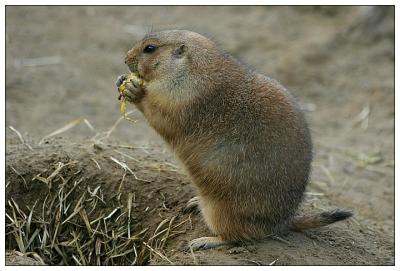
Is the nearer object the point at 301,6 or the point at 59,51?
the point at 59,51

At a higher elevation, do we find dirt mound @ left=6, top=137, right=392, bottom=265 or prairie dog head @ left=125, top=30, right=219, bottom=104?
prairie dog head @ left=125, top=30, right=219, bottom=104

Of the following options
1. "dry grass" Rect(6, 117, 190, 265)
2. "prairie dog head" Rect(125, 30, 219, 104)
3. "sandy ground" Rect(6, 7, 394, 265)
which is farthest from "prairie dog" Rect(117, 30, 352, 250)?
"dry grass" Rect(6, 117, 190, 265)

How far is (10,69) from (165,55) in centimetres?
541

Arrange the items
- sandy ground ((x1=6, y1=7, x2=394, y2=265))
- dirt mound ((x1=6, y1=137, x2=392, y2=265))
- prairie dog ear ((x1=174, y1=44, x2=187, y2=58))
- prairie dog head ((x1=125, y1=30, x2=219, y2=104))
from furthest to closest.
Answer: sandy ground ((x1=6, y1=7, x2=394, y2=265)), dirt mound ((x1=6, y1=137, x2=392, y2=265)), prairie dog ear ((x1=174, y1=44, x2=187, y2=58)), prairie dog head ((x1=125, y1=30, x2=219, y2=104))

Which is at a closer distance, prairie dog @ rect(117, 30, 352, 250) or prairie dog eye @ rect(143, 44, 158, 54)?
prairie dog @ rect(117, 30, 352, 250)

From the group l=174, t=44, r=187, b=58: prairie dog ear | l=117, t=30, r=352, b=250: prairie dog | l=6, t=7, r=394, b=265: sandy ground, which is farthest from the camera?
l=6, t=7, r=394, b=265: sandy ground

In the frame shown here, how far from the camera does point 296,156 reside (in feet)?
15.9

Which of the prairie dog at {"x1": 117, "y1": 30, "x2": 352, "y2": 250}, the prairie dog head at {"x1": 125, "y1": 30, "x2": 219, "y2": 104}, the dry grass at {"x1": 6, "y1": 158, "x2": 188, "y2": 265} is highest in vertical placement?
the prairie dog head at {"x1": 125, "y1": 30, "x2": 219, "y2": 104}

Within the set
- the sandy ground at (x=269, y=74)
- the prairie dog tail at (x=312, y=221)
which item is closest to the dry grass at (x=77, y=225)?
the sandy ground at (x=269, y=74)

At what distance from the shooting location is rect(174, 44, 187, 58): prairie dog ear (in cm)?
506

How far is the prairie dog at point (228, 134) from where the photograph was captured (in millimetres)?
4797

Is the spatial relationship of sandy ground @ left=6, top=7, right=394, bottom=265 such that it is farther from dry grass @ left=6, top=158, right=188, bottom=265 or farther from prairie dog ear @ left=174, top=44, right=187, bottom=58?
prairie dog ear @ left=174, top=44, right=187, bottom=58

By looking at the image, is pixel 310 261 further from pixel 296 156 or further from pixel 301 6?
pixel 301 6
